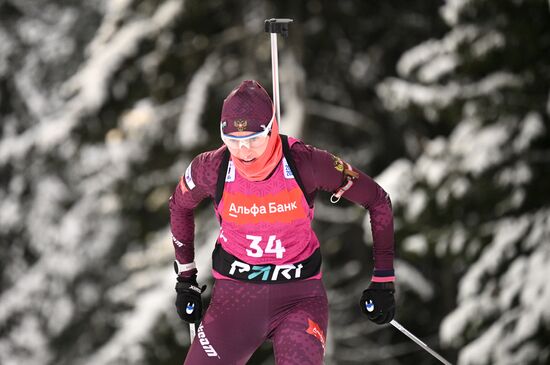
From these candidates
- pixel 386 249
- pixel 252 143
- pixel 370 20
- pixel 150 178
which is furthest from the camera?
pixel 370 20

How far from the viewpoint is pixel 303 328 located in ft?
14.1

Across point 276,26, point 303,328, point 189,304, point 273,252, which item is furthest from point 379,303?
point 276,26

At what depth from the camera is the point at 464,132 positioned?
9.29m

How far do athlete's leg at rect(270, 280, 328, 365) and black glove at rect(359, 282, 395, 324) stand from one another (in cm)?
20

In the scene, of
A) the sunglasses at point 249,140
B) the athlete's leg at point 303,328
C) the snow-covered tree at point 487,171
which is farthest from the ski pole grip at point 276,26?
the snow-covered tree at point 487,171

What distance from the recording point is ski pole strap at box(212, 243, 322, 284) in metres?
4.47

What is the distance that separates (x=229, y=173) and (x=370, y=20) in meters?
8.98

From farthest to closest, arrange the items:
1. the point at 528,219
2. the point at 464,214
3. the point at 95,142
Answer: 1. the point at 95,142
2. the point at 464,214
3. the point at 528,219

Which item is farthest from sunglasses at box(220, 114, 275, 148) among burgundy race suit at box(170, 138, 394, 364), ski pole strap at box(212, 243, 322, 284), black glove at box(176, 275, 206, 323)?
black glove at box(176, 275, 206, 323)

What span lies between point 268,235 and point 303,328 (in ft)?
1.44

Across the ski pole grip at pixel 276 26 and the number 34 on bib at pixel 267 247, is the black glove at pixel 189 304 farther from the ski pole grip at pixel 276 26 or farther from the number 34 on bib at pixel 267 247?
the ski pole grip at pixel 276 26

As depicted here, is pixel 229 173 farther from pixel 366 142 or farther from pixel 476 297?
pixel 366 142

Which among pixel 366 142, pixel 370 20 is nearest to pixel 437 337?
pixel 366 142

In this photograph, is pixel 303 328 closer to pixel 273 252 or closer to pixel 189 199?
pixel 273 252
